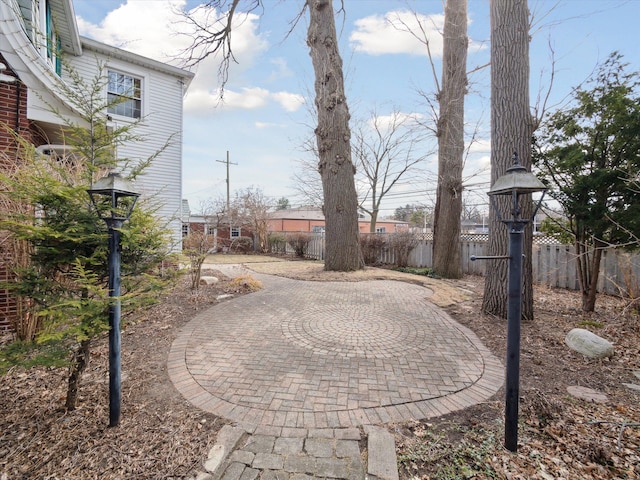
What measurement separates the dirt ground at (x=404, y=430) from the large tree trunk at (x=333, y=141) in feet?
20.4

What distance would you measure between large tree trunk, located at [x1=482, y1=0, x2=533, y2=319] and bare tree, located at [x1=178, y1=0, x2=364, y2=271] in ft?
15.6

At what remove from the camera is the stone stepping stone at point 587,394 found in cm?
268

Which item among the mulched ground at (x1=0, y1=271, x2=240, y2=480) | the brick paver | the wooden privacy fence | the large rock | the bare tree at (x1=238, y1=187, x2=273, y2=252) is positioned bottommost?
the mulched ground at (x1=0, y1=271, x2=240, y2=480)

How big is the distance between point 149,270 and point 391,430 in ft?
8.04

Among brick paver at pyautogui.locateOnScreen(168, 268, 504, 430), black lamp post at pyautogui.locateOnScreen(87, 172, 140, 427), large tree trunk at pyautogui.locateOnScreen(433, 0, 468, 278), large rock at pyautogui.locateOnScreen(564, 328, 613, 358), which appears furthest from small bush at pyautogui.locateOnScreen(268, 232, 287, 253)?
black lamp post at pyautogui.locateOnScreen(87, 172, 140, 427)

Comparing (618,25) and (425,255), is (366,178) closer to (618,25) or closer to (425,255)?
(425,255)

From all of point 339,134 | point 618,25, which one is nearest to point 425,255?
point 339,134

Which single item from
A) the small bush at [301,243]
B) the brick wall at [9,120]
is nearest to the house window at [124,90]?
the brick wall at [9,120]

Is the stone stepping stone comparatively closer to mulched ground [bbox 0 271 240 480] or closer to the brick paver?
the brick paver

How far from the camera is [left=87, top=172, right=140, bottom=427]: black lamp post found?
2.21 meters

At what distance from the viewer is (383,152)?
17641mm

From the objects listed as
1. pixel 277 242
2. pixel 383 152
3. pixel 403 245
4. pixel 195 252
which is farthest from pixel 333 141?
pixel 277 242

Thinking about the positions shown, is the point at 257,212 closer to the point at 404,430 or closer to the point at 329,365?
the point at 329,365

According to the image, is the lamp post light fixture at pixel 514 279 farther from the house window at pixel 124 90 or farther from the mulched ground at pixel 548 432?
the house window at pixel 124 90
